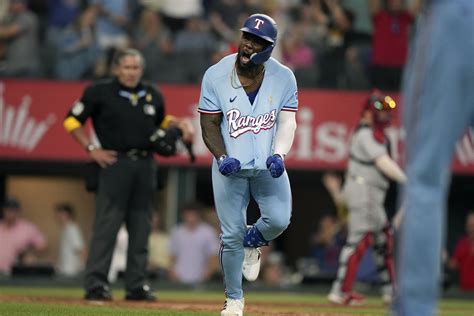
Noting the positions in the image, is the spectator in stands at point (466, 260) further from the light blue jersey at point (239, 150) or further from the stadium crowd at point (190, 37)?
the light blue jersey at point (239, 150)

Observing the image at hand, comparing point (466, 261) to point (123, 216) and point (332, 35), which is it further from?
point (123, 216)

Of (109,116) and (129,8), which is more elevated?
(129,8)

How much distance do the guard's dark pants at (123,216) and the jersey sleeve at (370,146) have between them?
254cm

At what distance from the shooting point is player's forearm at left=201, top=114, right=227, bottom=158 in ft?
29.3

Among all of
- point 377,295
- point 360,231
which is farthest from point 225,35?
point 360,231

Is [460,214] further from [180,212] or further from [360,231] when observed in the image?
[360,231]

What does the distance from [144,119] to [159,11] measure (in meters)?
8.67

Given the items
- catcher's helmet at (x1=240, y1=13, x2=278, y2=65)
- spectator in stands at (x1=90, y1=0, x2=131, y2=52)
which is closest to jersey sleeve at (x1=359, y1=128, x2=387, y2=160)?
catcher's helmet at (x1=240, y1=13, x2=278, y2=65)

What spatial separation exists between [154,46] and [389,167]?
24.6ft

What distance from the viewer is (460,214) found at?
22.2 meters

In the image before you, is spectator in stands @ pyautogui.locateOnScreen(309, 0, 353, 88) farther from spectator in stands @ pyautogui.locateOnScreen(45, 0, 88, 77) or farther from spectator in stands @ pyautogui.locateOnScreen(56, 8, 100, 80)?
spectator in stands @ pyautogui.locateOnScreen(45, 0, 88, 77)

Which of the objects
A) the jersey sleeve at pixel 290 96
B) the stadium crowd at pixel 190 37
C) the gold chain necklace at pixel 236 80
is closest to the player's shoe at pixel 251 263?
the jersey sleeve at pixel 290 96

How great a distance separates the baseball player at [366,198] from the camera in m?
13.4

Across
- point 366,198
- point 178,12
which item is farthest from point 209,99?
point 178,12
